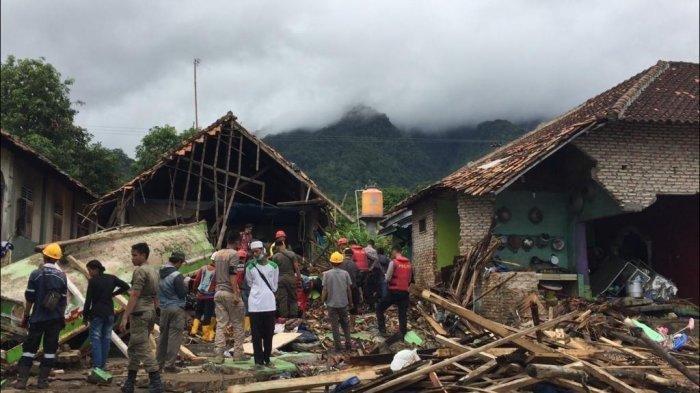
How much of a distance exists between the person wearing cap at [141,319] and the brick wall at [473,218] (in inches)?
356

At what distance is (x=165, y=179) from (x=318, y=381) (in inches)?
485

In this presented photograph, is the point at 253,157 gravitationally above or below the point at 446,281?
above

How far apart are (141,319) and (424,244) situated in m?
11.9

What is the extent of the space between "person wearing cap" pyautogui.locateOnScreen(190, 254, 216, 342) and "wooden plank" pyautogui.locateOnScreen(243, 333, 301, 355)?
1.37 metres

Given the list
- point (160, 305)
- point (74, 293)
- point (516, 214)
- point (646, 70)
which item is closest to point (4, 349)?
point (74, 293)

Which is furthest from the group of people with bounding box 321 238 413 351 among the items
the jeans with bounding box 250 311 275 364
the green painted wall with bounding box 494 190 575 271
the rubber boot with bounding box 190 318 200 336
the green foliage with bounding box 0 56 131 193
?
the green foliage with bounding box 0 56 131 193

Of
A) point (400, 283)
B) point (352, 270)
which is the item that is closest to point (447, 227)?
point (352, 270)

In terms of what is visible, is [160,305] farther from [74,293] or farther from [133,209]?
[133,209]

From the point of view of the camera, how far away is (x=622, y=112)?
563 inches

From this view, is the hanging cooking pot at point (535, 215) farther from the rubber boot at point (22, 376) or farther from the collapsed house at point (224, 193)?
the rubber boot at point (22, 376)

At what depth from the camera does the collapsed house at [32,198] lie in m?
14.7

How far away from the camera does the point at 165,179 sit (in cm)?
1720

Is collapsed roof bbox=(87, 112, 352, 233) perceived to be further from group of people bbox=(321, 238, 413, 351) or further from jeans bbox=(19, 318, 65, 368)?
jeans bbox=(19, 318, 65, 368)

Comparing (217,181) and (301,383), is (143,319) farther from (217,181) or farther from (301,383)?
(217,181)
